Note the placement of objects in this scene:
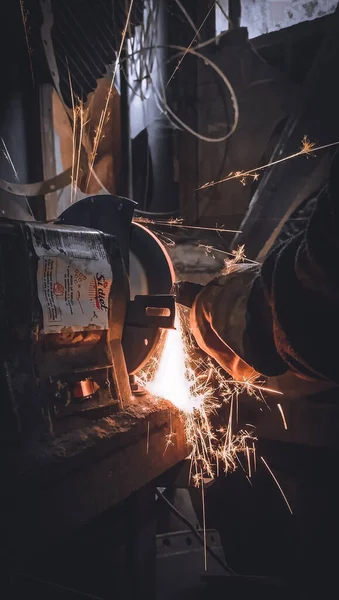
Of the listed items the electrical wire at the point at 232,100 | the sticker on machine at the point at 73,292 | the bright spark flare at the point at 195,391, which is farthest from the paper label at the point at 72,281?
the electrical wire at the point at 232,100

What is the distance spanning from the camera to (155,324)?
138cm

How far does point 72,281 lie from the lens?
1.17m

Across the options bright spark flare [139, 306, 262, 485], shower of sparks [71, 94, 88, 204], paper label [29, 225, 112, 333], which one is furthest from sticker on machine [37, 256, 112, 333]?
shower of sparks [71, 94, 88, 204]

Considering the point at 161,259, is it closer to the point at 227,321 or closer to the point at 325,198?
the point at 227,321

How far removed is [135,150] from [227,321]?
240 cm

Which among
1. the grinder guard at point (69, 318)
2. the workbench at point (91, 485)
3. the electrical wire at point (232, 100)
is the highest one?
the electrical wire at point (232, 100)

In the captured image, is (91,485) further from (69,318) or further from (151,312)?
(151,312)

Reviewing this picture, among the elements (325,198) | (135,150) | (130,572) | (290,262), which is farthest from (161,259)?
(135,150)

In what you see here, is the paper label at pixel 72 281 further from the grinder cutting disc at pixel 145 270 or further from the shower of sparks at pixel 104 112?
the shower of sparks at pixel 104 112

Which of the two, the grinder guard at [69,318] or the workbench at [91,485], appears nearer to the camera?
the workbench at [91,485]

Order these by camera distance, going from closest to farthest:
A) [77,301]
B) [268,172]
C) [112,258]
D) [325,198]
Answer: [325,198] → [77,301] → [112,258] → [268,172]

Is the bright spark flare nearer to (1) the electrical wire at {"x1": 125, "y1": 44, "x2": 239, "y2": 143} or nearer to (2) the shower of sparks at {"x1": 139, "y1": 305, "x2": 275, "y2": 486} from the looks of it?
(2) the shower of sparks at {"x1": 139, "y1": 305, "x2": 275, "y2": 486}

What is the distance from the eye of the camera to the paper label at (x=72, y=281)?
112 cm

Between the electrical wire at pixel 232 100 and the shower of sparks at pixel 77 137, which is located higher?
the electrical wire at pixel 232 100
